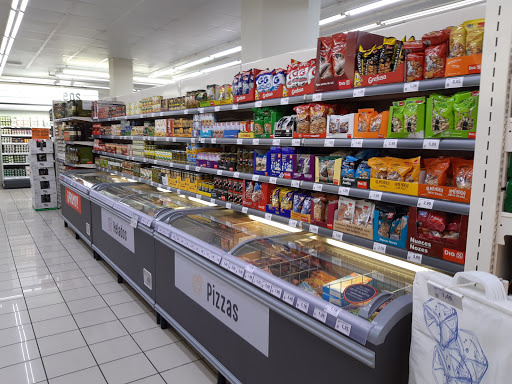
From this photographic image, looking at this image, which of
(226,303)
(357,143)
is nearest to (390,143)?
(357,143)

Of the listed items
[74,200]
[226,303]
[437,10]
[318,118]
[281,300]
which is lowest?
[226,303]

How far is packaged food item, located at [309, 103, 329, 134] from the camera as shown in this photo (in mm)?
2555

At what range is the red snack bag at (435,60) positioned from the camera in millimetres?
1878

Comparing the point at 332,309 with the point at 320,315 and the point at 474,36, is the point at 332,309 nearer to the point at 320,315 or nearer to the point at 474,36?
the point at 320,315

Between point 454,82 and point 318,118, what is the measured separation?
3.08 feet

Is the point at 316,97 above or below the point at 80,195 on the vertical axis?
above

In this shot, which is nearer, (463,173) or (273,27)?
(463,173)

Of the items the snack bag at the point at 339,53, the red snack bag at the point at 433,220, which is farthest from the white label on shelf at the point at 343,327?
the snack bag at the point at 339,53

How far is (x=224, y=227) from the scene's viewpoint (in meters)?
3.36

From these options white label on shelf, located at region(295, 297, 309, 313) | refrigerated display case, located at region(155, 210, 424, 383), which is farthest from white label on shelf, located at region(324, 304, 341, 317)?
white label on shelf, located at region(295, 297, 309, 313)

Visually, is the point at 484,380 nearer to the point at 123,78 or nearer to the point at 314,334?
the point at 314,334

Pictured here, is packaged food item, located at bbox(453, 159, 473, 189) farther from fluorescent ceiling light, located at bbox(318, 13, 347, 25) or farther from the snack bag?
fluorescent ceiling light, located at bbox(318, 13, 347, 25)

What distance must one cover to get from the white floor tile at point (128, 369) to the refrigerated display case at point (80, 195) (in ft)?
9.94

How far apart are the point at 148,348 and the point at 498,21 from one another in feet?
10.8
